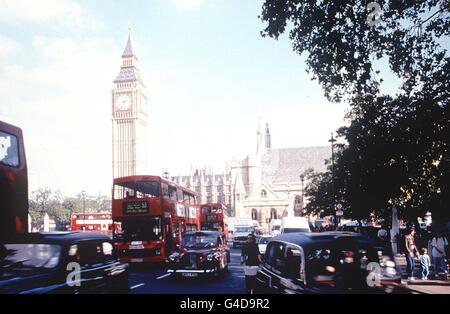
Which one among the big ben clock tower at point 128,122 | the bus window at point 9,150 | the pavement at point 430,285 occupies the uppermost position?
the big ben clock tower at point 128,122

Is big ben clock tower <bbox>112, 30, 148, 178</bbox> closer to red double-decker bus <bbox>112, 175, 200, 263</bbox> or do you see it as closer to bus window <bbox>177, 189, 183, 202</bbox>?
bus window <bbox>177, 189, 183, 202</bbox>

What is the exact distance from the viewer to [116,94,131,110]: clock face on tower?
116562 mm

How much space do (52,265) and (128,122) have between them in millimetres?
112713

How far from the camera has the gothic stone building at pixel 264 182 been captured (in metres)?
107

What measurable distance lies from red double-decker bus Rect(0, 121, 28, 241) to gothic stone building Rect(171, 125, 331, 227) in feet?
307

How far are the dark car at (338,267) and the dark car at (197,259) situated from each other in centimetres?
813

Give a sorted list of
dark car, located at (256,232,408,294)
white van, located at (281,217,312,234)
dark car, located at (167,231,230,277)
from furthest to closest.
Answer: white van, located at (281,217,312,234), dark car, located at (167,231,230,277), dark car, located at (256,232,408,294)

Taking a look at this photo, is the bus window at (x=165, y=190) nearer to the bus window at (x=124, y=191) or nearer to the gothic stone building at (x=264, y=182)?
the bus window at (x=124, y=191)

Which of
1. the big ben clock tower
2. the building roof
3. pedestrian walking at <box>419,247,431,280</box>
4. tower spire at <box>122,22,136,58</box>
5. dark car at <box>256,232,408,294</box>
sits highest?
tower spire at <box>122,22,136,58</box>

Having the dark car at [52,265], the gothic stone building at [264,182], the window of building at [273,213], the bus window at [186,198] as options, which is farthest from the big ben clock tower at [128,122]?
the dark car at [52,265]

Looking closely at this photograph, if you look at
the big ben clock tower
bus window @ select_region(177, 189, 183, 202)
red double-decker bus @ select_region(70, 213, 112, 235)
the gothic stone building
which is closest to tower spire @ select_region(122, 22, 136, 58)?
the big ben clock tower

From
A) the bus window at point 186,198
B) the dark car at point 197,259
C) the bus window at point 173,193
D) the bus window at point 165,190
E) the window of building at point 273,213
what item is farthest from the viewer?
the window of building at point 273,213

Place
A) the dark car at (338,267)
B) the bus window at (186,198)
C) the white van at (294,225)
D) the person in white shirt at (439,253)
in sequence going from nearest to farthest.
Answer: the dark car at (338,267) < the person in white shirt at (439,253) < the bus window at (186,198) < the white van at (294,225)

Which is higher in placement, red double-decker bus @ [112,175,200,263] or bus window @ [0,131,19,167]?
bus window @ [0,131,19,167]
